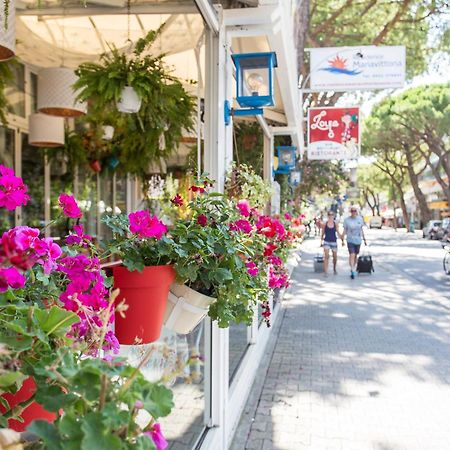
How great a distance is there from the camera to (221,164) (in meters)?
3.48

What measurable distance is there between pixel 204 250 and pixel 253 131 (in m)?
5.06

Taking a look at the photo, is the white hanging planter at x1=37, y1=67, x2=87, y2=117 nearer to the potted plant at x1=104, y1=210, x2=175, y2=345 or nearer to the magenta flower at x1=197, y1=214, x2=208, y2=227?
the magenta flower at x1=197, y1=214, x2=208, y2=227

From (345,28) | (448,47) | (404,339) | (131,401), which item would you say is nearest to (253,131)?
(404,339)

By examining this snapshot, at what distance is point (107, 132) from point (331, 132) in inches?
203

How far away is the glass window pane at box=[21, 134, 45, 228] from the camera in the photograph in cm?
785

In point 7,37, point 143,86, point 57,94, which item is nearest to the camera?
point 7,37

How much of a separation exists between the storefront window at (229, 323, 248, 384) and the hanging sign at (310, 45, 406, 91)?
474 centimetres

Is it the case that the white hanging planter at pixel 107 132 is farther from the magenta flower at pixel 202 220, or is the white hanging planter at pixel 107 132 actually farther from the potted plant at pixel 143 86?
the magenta flower at pixel 202 220

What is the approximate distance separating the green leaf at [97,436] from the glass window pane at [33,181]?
7.46 meters

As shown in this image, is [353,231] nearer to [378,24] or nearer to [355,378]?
[378,24]

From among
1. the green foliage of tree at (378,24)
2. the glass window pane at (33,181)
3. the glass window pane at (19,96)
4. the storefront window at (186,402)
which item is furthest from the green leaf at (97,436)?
the green foliage of tree at (378,24)

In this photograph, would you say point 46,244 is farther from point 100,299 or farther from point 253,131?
point 253,131

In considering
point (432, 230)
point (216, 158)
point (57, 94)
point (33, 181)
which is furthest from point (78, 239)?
point (432, 230)

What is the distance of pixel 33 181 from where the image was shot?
8070mm
